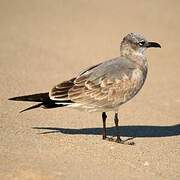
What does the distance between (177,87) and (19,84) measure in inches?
121

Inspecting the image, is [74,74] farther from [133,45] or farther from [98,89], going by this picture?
[98,89]

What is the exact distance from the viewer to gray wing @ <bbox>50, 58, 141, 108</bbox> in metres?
7.88

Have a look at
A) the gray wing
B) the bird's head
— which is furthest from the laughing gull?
the bird's head

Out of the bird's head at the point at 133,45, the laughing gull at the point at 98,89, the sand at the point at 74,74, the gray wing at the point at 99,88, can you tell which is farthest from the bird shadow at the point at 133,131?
the bird's head at the point at 133,45

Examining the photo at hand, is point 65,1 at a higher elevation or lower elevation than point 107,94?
higher

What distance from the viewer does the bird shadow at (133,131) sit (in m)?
8.30

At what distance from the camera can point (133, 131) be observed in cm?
876

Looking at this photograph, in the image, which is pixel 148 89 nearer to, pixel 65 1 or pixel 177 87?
pixel 177 87

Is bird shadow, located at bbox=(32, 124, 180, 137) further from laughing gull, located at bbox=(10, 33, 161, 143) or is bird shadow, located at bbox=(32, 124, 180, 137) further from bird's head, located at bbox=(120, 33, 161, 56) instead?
bird's head, located at bbox=(120, 33, 161, 56)

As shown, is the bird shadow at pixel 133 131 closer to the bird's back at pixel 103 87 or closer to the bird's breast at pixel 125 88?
the bird's back at pixel 103 87

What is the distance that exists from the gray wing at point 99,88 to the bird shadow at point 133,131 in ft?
1.94

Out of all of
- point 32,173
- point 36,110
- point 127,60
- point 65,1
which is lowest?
point 32,173

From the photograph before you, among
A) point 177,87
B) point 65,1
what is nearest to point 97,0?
point 65,1

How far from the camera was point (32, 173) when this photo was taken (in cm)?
626
